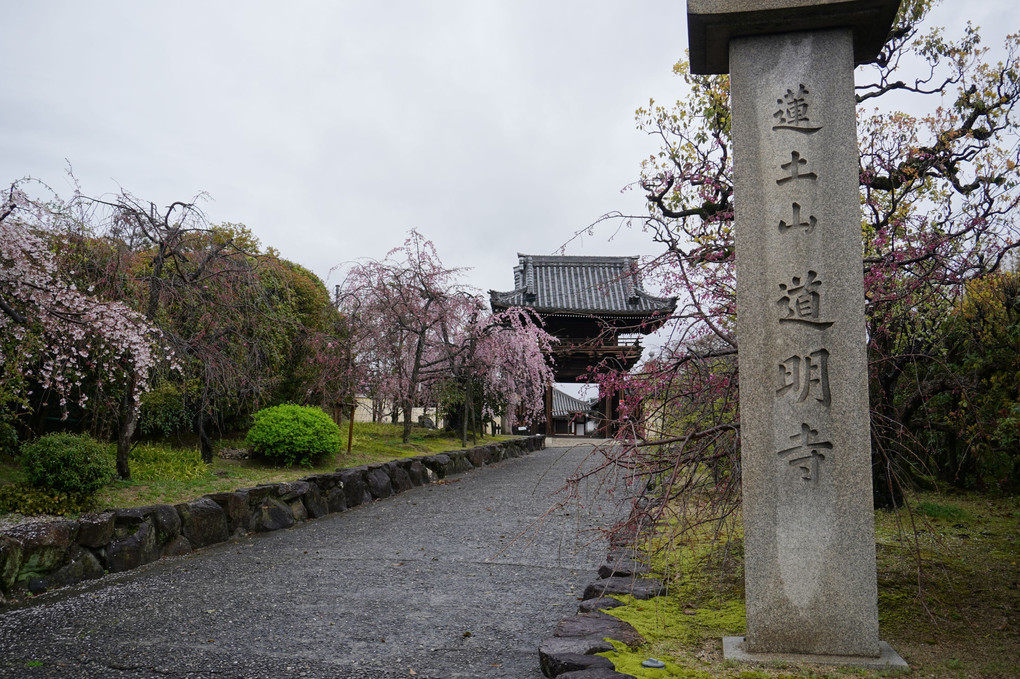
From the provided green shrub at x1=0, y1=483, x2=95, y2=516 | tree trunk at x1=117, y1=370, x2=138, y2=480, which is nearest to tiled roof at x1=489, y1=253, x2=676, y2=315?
tree trunk at x1=117, y1=370, x2=138, y2=480

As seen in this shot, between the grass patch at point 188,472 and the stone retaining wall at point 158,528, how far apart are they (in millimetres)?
284

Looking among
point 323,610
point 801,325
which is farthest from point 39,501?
point 801,325

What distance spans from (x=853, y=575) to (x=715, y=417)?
1591 millimetres

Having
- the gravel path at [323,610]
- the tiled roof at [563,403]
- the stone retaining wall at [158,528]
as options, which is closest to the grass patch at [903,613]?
the gravel path at [323,610]

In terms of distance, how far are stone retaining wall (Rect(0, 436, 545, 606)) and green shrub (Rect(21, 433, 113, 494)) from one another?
18.9 inches

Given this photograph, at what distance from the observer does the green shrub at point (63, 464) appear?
581cm

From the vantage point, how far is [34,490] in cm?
576

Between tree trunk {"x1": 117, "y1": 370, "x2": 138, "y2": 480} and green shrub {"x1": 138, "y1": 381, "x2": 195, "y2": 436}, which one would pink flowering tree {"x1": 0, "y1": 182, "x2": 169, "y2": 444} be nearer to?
tree trunk {"x1": 117, "y1": 370, "x2": 138, "y2": 480}

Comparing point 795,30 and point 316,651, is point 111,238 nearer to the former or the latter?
point 316,651

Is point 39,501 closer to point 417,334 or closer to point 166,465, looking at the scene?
point 166,465

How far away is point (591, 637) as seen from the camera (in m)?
3.43

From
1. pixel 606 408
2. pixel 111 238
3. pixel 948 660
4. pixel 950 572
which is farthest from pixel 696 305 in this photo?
pixel 606 408

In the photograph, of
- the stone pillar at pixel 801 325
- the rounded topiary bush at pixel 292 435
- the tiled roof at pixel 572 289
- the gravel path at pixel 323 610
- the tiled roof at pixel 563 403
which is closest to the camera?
the stone pillar at pixel 801 325

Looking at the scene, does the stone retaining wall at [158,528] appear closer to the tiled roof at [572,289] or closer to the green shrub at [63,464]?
the green shrub at [63,464]
